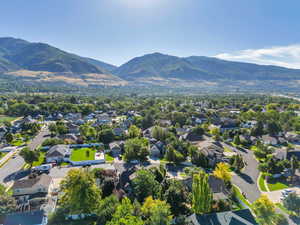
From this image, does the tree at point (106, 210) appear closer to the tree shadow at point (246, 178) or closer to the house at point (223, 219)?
the house at point (223, 219)

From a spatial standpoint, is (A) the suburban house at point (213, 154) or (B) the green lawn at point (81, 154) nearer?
(A) the suburban house at point (213, 154)

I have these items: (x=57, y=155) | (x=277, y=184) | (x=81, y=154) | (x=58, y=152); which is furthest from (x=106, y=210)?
(x=277, y=184)

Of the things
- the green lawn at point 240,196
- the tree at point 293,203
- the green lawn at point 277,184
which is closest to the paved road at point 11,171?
the green lawn at point 240,196

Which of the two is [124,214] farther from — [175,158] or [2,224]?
[175,158]

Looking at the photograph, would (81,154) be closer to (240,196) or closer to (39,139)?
(39,139)

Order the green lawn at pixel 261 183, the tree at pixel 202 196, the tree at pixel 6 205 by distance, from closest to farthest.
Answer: the tree at pixel 202 196, the tree at pixel 6 205, the green lawn at pixel 261 183

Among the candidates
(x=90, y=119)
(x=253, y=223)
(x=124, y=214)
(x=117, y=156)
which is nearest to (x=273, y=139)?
(x=253, y=223)

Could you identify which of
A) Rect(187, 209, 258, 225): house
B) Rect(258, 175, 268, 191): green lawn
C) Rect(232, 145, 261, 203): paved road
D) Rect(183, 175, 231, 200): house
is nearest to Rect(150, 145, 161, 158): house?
Rect(183, 175, 231, 200): house
